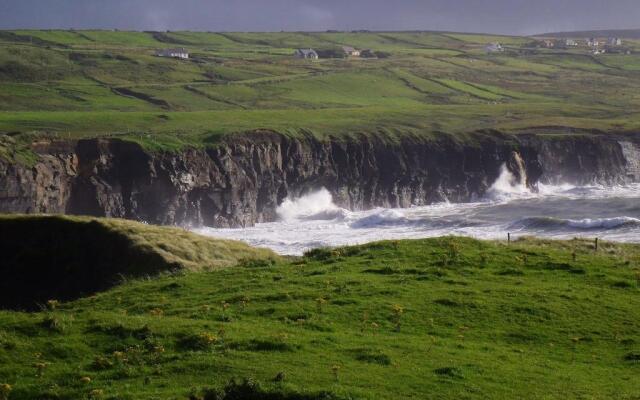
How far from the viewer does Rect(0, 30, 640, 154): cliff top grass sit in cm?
9462

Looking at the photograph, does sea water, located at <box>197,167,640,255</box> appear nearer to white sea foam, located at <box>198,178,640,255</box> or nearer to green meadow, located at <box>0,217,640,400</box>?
white sea foam, located at <box>198,178,640,255</box>

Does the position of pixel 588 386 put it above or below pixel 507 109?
below

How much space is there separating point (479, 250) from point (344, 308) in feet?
30.4

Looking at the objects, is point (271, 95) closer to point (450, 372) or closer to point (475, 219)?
point (475, 219)

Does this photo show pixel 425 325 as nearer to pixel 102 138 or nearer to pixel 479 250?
pixel 479 250

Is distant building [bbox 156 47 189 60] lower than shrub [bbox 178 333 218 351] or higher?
higher

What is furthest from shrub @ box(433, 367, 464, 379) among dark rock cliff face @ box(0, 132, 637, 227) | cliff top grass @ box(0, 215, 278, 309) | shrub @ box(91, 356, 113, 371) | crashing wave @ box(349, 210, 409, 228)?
crashing wave @ box(349, 210, 409, 228)

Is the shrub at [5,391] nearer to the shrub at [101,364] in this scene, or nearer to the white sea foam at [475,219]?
the shrub at [101,364]

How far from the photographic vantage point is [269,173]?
88.0m

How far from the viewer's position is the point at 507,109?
129 metres

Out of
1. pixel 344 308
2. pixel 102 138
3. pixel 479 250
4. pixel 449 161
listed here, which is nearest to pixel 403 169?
pixel 449 161

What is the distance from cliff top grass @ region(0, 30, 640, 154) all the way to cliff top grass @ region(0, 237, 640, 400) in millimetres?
48172

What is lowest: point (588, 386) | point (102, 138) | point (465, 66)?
point (588, 386)

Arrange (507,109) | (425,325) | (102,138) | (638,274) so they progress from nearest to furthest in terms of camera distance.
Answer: (425,325)
(638,274)
(102,138)
(507,109)
